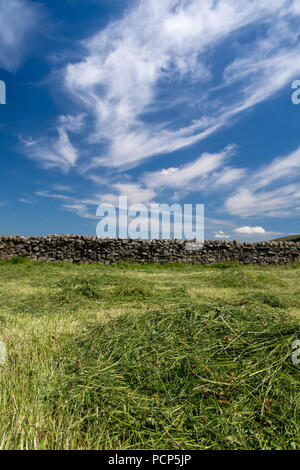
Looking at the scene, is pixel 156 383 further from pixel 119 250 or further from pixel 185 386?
pixel 119 250

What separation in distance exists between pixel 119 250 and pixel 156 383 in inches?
549

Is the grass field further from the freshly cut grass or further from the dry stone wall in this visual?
the dry stone wall

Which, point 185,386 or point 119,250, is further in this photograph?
point 119,250

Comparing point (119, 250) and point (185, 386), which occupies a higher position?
point (119, 250)

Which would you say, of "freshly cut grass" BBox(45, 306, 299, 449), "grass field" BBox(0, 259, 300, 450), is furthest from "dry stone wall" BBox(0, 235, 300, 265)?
"freshly cut grass" BBox(45, 306, 299, 449)

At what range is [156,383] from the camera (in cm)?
240

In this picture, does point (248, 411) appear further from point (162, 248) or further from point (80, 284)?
point (162, 248)

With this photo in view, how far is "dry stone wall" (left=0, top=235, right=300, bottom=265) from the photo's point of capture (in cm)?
1623

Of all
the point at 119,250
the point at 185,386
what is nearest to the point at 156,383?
the point at 185,386

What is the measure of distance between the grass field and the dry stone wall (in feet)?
39.6

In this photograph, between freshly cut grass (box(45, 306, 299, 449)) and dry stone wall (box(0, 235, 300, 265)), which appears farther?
dry stone wall (box(0, 235, 300, 265))

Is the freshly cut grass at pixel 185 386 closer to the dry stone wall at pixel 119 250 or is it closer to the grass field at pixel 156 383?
the grass field at pixel 156 383

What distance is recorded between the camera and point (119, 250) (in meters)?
16.2

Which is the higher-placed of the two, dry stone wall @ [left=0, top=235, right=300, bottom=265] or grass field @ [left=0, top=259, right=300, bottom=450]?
dry stone wall @ [left=0, top=235, right=300, bottom=265]
